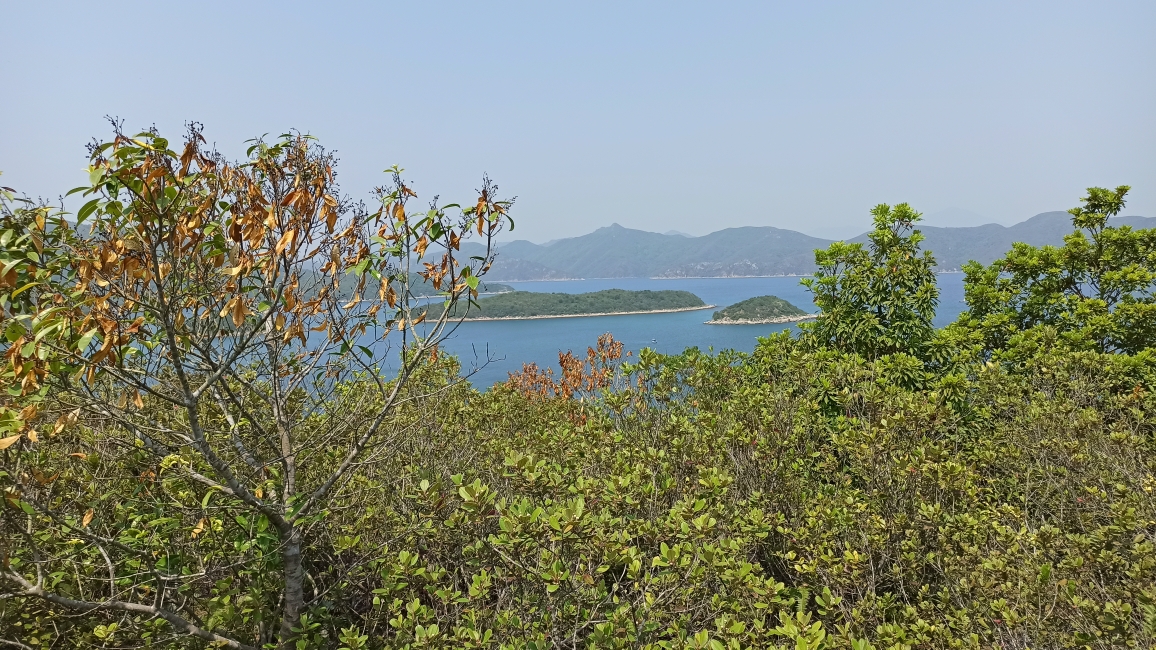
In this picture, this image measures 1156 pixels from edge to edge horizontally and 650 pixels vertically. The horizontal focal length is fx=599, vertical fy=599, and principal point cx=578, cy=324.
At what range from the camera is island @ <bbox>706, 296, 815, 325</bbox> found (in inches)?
3915

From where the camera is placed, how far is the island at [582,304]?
370 ft

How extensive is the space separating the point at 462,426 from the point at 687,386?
308 cm

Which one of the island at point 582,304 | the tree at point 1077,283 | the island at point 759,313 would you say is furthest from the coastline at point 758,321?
the tree at point 1077,283

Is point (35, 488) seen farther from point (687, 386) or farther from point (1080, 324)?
point (1080, 324)

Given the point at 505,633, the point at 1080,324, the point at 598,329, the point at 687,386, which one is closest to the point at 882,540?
the point at 505,633

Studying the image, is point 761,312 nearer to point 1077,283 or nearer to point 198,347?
point 1077,283

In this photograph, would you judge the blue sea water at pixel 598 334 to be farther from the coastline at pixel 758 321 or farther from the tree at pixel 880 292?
the tree at pixel 880 292

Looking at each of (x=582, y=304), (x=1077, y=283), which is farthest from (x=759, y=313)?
(x=1077, y=283)

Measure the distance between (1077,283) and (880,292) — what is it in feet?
18.2

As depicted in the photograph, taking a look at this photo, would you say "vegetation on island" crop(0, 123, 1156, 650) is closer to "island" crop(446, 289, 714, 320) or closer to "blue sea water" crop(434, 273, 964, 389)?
"blue sea water" crop(434, 273, 964, 389)

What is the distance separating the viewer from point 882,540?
4.27 metres

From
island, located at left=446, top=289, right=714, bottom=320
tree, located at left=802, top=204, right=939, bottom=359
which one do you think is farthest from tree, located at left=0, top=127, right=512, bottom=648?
island, located at left=446, top=289, right=714, bottom=320

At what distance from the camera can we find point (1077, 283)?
11195 millimetres

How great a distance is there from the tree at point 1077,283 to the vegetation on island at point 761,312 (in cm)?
8862
